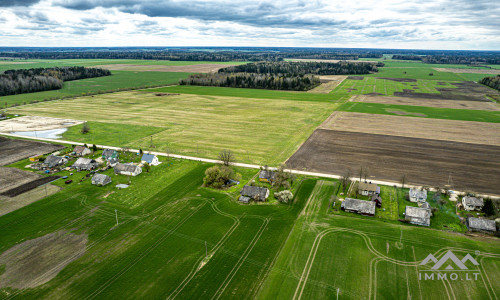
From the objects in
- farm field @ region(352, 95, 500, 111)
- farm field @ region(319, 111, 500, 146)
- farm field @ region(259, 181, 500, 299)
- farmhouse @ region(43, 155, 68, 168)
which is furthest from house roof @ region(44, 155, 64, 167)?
farm field @ region(352, 95, 500, 111)

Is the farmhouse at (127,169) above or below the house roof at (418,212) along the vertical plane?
above

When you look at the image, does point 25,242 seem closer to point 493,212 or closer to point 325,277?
point 325,277

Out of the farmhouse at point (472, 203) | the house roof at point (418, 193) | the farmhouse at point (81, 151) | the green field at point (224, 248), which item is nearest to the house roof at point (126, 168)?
the green field at point (224, 248)

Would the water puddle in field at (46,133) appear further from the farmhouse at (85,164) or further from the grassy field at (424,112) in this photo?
the grassy field at (424,112)


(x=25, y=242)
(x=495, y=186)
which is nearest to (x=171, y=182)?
(x=25, y=242)

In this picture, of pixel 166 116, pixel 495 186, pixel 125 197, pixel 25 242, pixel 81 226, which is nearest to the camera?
pixel 25 242

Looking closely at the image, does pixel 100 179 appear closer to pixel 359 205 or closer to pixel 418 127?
pixel 359 205

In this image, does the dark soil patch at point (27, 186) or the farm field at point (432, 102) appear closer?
the dark soil patch at point (27, 186)
